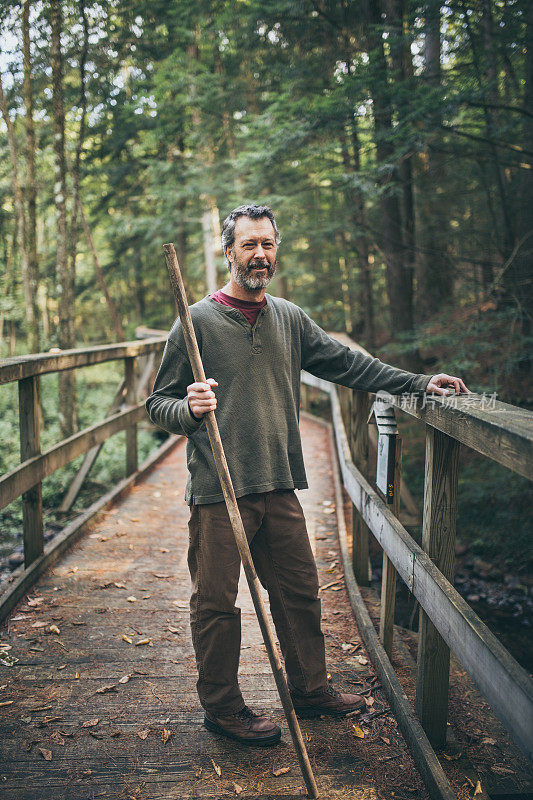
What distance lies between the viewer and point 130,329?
22.0 metres

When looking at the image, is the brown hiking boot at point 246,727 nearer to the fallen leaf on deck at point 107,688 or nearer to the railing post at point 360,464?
the fallen leaf on deck at point 107,688

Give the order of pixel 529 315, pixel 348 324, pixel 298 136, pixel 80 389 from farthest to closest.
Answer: pixel 80 389 < pixel 348 324 < pixel 298 136 < pixel 529 315

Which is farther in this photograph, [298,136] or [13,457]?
[13,457]

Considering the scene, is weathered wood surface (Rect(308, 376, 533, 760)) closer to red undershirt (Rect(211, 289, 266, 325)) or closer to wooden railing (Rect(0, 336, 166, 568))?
red undershirt (Rect(211, 289, 266, 325))

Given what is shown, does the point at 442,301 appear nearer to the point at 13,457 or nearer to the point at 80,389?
the point at 13,457

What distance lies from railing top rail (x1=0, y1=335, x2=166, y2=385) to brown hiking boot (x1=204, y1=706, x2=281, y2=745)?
6.41ft

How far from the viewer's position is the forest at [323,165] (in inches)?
268

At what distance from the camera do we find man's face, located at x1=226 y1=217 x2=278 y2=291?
2420 millimetres

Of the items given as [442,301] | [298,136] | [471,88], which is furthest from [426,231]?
[471,88]

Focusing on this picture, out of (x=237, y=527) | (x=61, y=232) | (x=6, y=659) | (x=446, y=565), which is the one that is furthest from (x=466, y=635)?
(x=61, y=232)

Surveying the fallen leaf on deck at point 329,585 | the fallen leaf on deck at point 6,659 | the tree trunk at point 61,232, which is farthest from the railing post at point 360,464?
the tree trunk at point 61,232

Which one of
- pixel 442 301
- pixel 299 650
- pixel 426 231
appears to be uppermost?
pixel 426 231

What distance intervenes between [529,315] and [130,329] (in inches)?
672

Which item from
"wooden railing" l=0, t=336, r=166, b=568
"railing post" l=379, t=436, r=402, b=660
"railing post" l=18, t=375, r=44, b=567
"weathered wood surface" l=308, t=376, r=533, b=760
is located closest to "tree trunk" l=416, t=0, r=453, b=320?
"wooden railing" l=0, t=336, r=166, b=568
